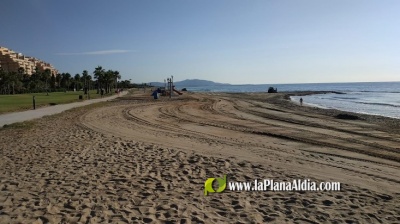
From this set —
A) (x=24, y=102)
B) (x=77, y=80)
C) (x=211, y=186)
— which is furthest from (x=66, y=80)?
(x=211, y=186)

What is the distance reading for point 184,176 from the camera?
22.3ft

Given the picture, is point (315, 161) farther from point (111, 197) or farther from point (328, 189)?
point (111, 197)

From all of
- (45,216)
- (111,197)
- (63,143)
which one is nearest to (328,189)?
(111,197)

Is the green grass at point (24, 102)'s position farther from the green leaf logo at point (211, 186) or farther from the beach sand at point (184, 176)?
the green leaf logo at point (211, 186)

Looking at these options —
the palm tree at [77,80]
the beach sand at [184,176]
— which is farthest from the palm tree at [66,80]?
the beach sand at [184,176]

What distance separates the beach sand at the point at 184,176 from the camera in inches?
189

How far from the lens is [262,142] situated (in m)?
11.4

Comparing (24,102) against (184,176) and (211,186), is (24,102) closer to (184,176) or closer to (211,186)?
(184,176)

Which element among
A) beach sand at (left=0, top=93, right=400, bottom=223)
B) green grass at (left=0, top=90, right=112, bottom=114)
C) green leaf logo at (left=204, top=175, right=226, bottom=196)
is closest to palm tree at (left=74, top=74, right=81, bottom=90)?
green grass at (left=0, top=90, right=112, bottom=114)

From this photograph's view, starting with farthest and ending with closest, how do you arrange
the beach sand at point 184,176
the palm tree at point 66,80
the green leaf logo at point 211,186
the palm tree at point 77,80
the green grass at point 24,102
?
the palm tree at point 77,80 → the palm tree at point 66,80 → the green grass at point 24,102 → the green leaf logo at point 211,186 → the beach sand at point 184,176

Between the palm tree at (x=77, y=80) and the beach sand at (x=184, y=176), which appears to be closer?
the beach sand at (x=184, y=176)

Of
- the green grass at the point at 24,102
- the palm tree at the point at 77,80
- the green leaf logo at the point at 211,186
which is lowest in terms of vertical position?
the green leaf logo at the point at 211,186

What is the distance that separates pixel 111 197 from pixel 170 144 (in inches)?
204

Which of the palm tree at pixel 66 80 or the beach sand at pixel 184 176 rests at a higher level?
the palm tree at pixel 66 80
